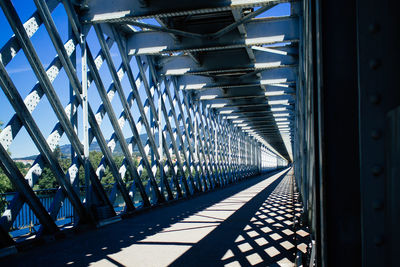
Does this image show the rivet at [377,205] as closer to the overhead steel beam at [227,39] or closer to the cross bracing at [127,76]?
the cross bracing at [127,76]

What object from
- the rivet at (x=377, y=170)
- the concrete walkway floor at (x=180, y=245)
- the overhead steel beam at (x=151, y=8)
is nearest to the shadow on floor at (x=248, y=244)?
the concrete walkway floor at (x=180, y=245)

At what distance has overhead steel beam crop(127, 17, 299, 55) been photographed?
8406mm

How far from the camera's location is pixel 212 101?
60.8 feet

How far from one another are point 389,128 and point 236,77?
1228 cm

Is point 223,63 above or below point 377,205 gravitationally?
above

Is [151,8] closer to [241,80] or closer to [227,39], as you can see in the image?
[227,39]

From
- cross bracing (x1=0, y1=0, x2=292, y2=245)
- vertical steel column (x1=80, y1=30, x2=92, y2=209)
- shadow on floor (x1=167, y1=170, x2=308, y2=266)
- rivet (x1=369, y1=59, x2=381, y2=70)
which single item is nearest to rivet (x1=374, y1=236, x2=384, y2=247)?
rivet (x1=369, y1=59, x2=381, y2=70)

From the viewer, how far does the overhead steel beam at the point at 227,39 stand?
8.41 meters

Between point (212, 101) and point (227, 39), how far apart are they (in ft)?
31.9

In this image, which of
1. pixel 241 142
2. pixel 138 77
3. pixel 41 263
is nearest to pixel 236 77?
pixel 138 77

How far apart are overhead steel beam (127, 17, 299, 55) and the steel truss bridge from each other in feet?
0.09

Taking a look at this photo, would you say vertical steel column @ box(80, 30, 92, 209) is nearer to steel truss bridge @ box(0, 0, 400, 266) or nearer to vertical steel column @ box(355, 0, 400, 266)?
steel truss bridge @ box(0, 0, 400, 266)

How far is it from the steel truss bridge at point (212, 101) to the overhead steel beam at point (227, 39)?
1.1 inches

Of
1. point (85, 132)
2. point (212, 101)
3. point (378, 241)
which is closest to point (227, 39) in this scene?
point (85, 132)
